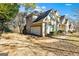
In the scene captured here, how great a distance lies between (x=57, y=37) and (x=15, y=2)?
77cm

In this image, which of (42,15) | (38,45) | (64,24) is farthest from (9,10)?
(64,24)

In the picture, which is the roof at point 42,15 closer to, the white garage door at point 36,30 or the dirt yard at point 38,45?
the white garage door at point 36,30

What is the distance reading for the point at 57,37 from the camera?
8.85 feet

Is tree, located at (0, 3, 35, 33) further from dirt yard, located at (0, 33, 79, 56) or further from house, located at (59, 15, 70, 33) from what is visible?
house, located at (59, 15, 70, 33)

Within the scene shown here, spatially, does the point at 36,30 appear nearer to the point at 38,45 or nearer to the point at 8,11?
the point at 38,45

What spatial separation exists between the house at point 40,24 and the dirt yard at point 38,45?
3.4 inches

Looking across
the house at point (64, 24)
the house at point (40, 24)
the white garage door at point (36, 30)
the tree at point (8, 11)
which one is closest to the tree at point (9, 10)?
the tree at point (8, 11)

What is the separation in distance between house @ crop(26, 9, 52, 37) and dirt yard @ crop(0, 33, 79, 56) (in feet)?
0.28

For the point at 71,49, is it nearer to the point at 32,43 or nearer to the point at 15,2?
the point at 32,43

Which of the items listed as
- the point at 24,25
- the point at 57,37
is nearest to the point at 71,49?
the point at 57,37

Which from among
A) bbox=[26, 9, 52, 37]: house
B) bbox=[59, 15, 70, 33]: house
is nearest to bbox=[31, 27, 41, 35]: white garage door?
bbox=[26, 9, 52, 37]: house

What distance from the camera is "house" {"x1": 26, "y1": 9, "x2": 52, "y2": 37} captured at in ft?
8.80

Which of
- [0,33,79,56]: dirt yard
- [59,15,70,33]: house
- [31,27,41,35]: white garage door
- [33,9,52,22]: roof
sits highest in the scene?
[33,9,52,22]: roof

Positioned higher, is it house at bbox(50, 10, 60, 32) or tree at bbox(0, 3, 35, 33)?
tree at bbox(0, 3, 35, 33)
